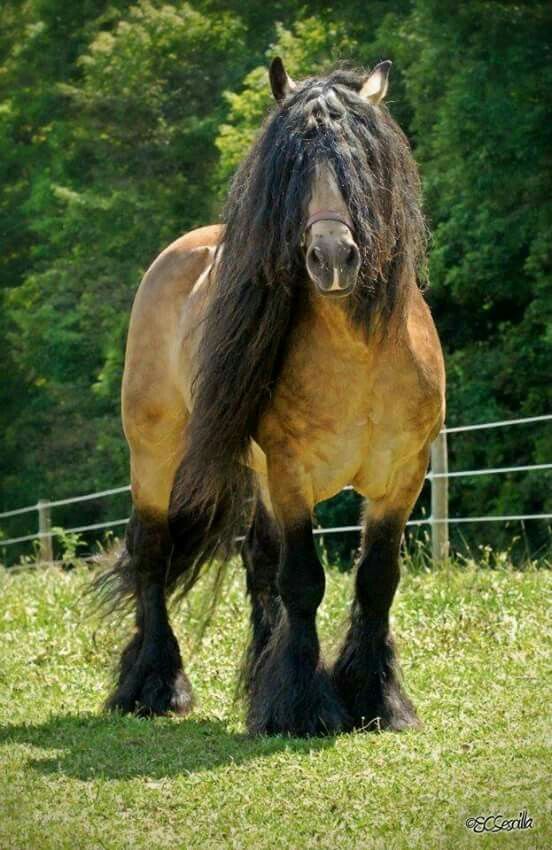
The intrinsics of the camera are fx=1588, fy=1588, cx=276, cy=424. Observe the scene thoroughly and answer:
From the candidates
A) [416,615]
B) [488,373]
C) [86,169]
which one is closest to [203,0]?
[86,169]

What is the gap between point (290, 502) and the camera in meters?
6.26

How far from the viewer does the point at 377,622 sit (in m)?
6.53

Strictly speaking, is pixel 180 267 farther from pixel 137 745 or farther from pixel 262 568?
pixel 137 745

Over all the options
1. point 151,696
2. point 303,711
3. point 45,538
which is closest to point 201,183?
point 45,538

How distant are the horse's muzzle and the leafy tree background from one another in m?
15.6

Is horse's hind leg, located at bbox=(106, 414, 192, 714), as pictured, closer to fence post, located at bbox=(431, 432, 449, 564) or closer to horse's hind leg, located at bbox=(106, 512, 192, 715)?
horse's hind leg, located at bbox=(106, 512, 192, 715)

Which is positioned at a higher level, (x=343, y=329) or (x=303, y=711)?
(x=343, y=329)

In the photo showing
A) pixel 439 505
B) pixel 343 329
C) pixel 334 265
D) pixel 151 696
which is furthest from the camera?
pixel 439 505

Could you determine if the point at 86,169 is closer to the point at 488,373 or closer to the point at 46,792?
the point at 488,373

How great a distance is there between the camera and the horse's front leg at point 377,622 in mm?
6395

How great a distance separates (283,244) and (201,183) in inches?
1124

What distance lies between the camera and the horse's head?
554 cm

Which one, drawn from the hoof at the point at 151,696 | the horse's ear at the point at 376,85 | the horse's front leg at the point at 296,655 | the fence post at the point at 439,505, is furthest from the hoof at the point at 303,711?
the fence post at the point at 439,505

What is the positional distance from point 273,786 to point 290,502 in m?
1.28
